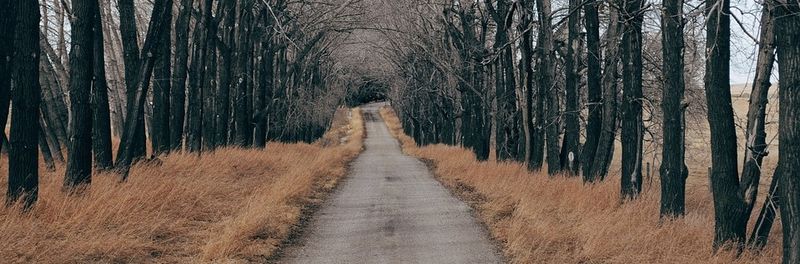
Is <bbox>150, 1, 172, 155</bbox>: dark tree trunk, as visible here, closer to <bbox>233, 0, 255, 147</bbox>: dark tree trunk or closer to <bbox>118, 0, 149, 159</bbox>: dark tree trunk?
<bbox>118, 0, 149, 159</bbox>: dark tree trunk

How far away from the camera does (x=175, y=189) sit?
10797mm

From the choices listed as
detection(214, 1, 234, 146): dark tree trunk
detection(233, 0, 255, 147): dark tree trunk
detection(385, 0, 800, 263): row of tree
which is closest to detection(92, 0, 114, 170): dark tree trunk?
detection(385, 0, 800, 263): row of tree

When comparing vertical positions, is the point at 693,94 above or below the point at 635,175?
above

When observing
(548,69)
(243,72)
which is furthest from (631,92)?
(243,72)

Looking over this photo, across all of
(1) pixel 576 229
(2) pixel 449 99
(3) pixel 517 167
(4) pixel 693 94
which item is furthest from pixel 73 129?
(2) pixel 449 99

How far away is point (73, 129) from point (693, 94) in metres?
16.0

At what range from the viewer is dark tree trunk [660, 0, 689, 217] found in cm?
1017

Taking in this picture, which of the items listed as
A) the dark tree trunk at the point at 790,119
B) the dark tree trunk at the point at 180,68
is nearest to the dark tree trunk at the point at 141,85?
the dark tree trunk at the point at 180,68

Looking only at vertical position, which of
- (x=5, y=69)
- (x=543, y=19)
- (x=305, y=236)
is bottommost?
(x=305, y=236)

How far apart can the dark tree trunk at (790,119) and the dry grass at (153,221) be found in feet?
16.4

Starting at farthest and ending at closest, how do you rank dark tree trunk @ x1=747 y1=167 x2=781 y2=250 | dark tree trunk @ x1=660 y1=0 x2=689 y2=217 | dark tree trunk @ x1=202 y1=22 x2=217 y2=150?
dark tree trunk @ x1=202 y1=22 x2=217 y2=150 → dark tree trunk @ x1=660 y1=0 x2=689 y2=217 → dark tree trunk @ x1=747 y1=167 x2=781 y2=250

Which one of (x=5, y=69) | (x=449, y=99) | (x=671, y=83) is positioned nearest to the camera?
(x=5, y=69)

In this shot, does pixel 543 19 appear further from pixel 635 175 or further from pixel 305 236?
pixel 305 236

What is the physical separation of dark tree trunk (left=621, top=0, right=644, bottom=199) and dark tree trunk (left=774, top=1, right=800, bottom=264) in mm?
5794
